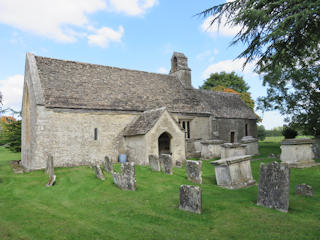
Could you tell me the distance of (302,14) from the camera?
19.5ft

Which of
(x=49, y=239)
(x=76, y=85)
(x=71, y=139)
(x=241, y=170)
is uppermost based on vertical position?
(x=76, y=85)

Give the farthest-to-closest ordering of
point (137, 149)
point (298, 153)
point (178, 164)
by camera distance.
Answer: point (137, 149)
point (178, 164)
point (298, 153)

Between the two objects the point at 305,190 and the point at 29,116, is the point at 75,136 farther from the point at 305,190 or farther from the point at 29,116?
the point at 305,190

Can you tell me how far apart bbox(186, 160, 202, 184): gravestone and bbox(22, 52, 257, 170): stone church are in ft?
16.8

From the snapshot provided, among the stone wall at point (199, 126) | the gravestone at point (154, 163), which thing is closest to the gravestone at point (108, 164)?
the gravestone at point (154, 163)

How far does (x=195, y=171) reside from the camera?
10914 millimetres

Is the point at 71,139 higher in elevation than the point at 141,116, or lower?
lower

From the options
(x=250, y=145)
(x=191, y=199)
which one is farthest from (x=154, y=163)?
(x=250, y=145)

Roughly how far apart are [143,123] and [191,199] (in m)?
10.3

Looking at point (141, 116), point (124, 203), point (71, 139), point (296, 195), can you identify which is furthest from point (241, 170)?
point (71, 139)

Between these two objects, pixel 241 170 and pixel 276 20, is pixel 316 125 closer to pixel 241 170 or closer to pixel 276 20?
pixel 241 170

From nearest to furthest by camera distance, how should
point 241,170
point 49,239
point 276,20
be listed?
point 49,239
point 276,20
point 241,170

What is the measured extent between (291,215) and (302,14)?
5196 millimetres

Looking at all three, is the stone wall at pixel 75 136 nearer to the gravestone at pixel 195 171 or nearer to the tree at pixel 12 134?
the gravestone at pixel 195 171
